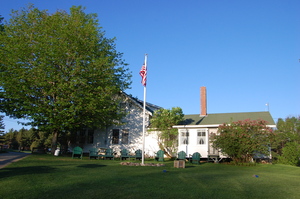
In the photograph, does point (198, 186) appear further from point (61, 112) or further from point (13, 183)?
point (61, 112)

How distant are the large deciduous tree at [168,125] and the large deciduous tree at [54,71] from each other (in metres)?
4.39

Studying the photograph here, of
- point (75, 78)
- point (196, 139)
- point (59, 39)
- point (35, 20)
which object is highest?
point (35, 20)

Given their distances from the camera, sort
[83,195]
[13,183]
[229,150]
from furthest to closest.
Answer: [229,150], [13,183], [83,195]

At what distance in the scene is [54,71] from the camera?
20.6 m

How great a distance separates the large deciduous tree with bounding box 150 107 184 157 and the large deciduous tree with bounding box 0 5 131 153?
439 centimetres

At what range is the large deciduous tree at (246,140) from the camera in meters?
18.0

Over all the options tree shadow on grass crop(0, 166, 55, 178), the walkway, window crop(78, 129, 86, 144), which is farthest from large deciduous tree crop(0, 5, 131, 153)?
tree shadow on grass crop(0, 166, 55, 178)

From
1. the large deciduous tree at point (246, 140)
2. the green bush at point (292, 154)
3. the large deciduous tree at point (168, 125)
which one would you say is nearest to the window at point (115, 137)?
the large deciduous tree at point (168, 125)

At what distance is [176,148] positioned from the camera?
23234 millimetres

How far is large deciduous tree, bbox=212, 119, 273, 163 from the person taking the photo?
59.2 feet

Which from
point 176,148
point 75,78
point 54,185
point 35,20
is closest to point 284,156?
point 176,148

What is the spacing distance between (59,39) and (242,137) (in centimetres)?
1626

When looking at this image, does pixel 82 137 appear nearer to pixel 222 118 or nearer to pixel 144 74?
pixel 144 74

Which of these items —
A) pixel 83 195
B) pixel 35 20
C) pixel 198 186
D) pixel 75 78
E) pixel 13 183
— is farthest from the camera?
pixel 35 20
